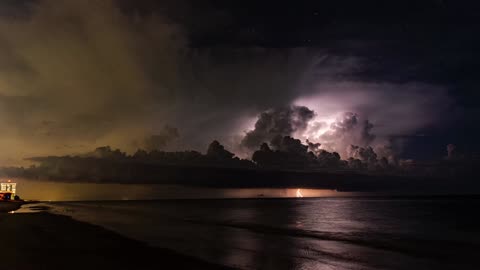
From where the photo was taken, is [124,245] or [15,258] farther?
[124,245]

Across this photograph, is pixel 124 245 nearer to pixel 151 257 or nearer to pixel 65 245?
pixel 65 245

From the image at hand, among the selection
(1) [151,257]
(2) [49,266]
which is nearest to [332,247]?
(1) [151,257]

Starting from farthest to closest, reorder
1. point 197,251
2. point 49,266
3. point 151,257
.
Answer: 1. point 197,251
2. point 151,257
3. point 49,266

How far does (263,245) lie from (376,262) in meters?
13.4

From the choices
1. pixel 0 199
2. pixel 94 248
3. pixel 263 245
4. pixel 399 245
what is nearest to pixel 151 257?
pixel 94 248

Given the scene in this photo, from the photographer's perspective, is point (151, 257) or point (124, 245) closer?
point (151, 257)

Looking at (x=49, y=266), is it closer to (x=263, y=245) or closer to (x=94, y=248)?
(x=94, y=248)

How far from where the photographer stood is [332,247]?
153ft

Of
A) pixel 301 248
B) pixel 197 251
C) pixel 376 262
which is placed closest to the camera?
pixel 376 262

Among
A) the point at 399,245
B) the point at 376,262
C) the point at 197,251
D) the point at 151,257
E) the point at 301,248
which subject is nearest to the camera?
the point at 151,257

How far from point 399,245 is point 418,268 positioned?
61.8 ft

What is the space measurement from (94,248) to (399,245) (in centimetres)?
3486

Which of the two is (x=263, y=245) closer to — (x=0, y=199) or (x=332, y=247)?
(x=332, y=247)

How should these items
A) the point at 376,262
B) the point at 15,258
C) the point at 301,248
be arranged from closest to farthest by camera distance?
the point at 15,258, the point at 376,262, the point at 301,248
